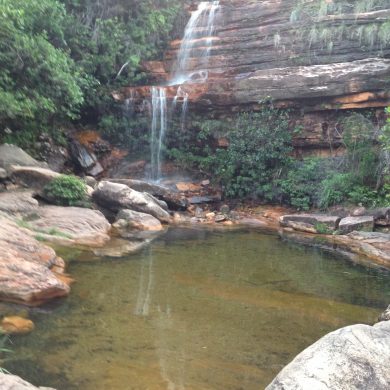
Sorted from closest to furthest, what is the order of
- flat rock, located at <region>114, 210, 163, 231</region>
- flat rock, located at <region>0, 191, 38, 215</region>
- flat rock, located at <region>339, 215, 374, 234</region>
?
1. flat rock, located at <region>0, 191, 38, 215</region>
2. flat rock, located at <region>114, 210, 163, 231</region>
3. flat rock, located at <region>339, 215, 374, 234</region>

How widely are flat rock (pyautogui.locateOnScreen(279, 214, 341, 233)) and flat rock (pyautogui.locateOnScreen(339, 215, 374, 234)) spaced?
326 millimetres

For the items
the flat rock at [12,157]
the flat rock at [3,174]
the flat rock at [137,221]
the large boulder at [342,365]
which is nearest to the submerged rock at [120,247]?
the flat rock at [137,221]

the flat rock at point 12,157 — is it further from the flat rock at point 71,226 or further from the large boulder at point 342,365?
the large boulder at point 342,365

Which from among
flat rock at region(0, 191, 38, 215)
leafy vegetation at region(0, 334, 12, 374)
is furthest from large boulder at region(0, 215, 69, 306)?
flat rock at region(0, 191, 38, 215)

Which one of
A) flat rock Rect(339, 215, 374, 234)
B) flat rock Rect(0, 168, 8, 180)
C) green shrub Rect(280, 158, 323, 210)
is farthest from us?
green shrub Rect(280, 158, 323, 210)

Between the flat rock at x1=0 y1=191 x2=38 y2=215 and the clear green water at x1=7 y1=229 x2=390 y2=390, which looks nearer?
the clear green water at x1=7 y1=229 x2=390 y2=390

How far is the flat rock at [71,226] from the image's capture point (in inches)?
332

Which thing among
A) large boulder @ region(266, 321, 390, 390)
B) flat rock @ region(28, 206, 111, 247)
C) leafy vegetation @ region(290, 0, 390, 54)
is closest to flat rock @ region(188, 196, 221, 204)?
flat rock @ region(28, 206, 111, 247)

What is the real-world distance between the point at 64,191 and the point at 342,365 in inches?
346

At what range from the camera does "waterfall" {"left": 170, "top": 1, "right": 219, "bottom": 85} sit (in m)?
17.9

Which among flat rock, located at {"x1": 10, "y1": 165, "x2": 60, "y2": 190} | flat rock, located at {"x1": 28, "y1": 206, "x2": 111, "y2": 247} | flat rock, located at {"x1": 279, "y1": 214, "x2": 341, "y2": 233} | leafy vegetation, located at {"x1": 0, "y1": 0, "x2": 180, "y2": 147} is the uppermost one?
leafy vegetation, located at {"x1": 0, "y1": 0, "x2": 180, "y2": 147}

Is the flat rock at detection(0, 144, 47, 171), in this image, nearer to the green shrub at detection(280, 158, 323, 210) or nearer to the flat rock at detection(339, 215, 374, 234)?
the green shrub at detection(280, 158, 323, 210)

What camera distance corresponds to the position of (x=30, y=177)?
10.8 metres

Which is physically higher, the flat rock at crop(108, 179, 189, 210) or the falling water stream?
the falling water stream
